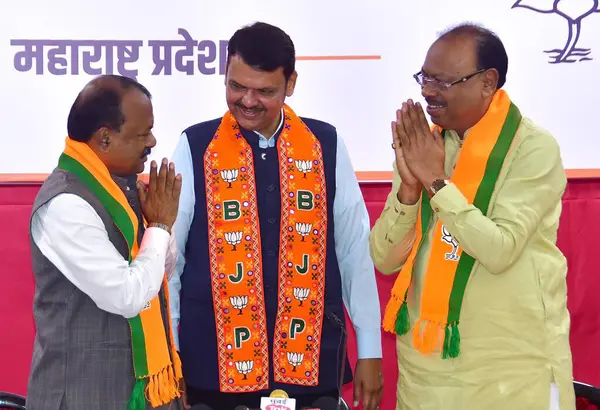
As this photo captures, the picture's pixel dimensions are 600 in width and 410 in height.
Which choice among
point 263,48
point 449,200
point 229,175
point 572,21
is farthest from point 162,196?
point 572,21

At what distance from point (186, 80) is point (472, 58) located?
1568 mm

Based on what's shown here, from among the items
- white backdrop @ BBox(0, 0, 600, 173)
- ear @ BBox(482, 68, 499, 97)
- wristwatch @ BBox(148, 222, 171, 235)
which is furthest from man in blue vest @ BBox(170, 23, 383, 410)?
white backdrop @ BBox(0, 0, 600, 173)

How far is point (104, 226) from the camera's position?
2365mm

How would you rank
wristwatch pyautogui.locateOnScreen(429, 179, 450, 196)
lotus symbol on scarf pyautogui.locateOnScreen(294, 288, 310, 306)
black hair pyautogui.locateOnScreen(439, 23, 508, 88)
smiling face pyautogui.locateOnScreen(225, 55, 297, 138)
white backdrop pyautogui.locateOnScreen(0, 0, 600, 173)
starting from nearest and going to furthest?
wristwatch pyautogui.locateOnScreen(429, 179, 450, 196)
black hair pyautogui.locateOnScreen(439, 23, 508, 88)
smiling face pyautogui.locateOnScreen(225, 55, 297, 138)
lotus symbol on scarf pyautogui.locateOnScreen(294, 288, 310, 306)
white backdrop pyautogui.locateOnScreen(0, 0, 600, 173)

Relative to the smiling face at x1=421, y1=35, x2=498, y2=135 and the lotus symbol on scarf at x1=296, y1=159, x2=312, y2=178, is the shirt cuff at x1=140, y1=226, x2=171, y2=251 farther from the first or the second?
the smiling face at x1=421, y1=35, x2=498, y2=135

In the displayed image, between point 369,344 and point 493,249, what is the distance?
2.06ft

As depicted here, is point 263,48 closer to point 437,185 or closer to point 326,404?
point 437,185

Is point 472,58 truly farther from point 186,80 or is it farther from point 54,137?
point 54,137

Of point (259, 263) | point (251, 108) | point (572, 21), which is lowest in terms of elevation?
point (259, 263)

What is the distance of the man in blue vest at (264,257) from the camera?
271 centimetres

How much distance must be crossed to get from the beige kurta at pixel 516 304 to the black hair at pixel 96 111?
0.82 metres

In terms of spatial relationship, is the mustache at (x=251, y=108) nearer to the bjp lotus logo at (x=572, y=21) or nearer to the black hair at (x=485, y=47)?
the black hair at (x=485, y=47)

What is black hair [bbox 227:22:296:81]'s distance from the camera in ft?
8.68

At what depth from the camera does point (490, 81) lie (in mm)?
2555
